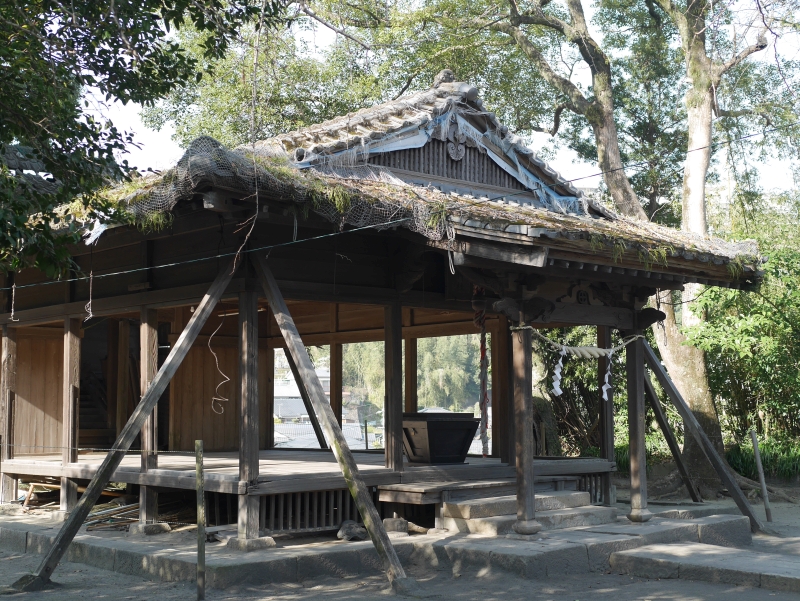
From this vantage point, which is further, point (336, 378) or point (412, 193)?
point (336, 378)

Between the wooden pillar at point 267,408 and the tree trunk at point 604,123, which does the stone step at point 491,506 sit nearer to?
the wooden pillar at point 267,408

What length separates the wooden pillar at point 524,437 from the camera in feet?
28.9

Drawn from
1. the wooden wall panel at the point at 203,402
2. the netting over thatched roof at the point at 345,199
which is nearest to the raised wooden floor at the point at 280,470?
the wooden wall panel at the point at 203,402

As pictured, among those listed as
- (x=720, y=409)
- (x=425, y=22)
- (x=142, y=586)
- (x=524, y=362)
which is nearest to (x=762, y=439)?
(x=720, y=409)

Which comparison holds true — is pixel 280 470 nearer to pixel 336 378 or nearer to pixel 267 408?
pixel 267 408

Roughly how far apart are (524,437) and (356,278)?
2.60 meters

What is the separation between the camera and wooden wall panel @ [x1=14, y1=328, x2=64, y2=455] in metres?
12.8

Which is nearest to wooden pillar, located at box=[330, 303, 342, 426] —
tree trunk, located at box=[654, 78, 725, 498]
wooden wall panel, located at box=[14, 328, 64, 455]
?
wooden wall panel, located at box=[14, 328, 64, 455]

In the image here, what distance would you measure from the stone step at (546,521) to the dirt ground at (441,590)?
3.32 feet

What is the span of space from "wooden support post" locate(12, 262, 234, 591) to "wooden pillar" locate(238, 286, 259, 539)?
1.26 feet

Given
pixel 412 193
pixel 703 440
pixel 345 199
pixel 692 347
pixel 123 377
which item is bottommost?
pixel 703 440

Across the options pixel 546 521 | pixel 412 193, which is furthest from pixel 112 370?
pixel 546 521

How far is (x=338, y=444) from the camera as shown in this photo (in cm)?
793

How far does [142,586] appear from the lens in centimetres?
782
